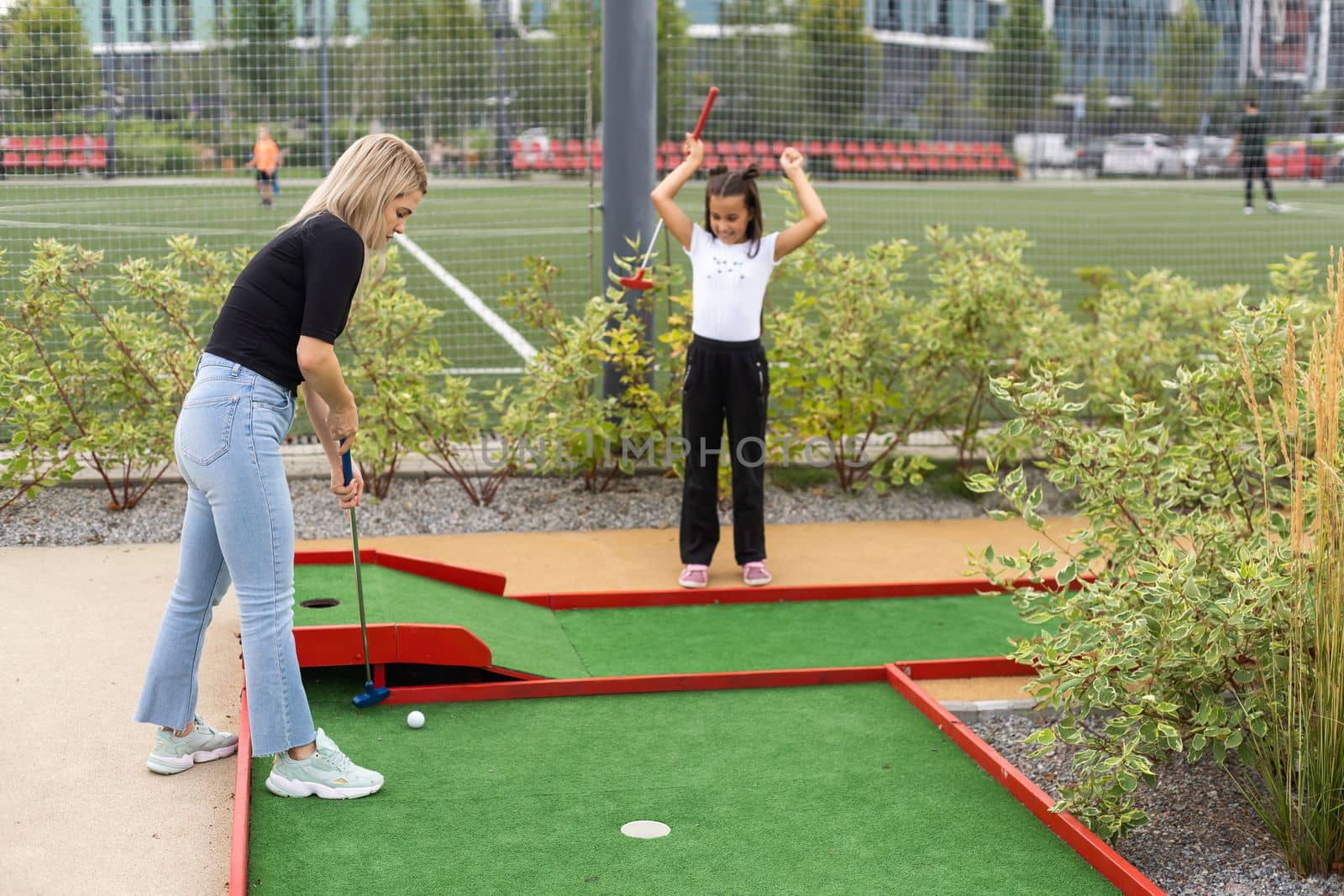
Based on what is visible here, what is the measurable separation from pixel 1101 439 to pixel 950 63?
1082cm

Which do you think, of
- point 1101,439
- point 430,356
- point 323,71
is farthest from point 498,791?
point 323,71

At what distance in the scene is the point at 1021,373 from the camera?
6.78m

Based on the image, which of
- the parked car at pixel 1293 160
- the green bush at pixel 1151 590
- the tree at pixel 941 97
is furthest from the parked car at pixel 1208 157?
the green bush at pixel 1151 590

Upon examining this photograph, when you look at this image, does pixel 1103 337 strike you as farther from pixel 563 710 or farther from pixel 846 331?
pixel 563 710

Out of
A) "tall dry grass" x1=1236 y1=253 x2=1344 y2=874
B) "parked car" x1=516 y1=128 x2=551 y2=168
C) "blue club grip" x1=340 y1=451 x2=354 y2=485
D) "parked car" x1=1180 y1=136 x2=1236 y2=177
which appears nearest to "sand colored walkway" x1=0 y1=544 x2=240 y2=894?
"blue club grip" x1=340 y1=451 x2=354 y2=485

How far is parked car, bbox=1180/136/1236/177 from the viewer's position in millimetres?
15984

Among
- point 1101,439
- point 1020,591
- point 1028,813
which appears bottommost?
point 1028,813

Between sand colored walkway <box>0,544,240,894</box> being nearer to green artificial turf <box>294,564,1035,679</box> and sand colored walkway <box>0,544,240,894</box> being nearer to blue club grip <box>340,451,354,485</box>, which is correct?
green artificial turf <box>294,564,1035,679</box>

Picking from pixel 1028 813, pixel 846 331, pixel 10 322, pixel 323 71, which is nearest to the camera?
pixel 1028 813

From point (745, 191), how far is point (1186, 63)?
9745 millimetres

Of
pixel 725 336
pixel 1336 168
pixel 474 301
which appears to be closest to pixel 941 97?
pixel 1336 168

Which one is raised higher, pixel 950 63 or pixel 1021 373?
pixel 950 63

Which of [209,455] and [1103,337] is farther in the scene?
[1103,337]

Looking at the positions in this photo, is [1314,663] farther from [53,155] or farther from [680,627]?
[53,155]
